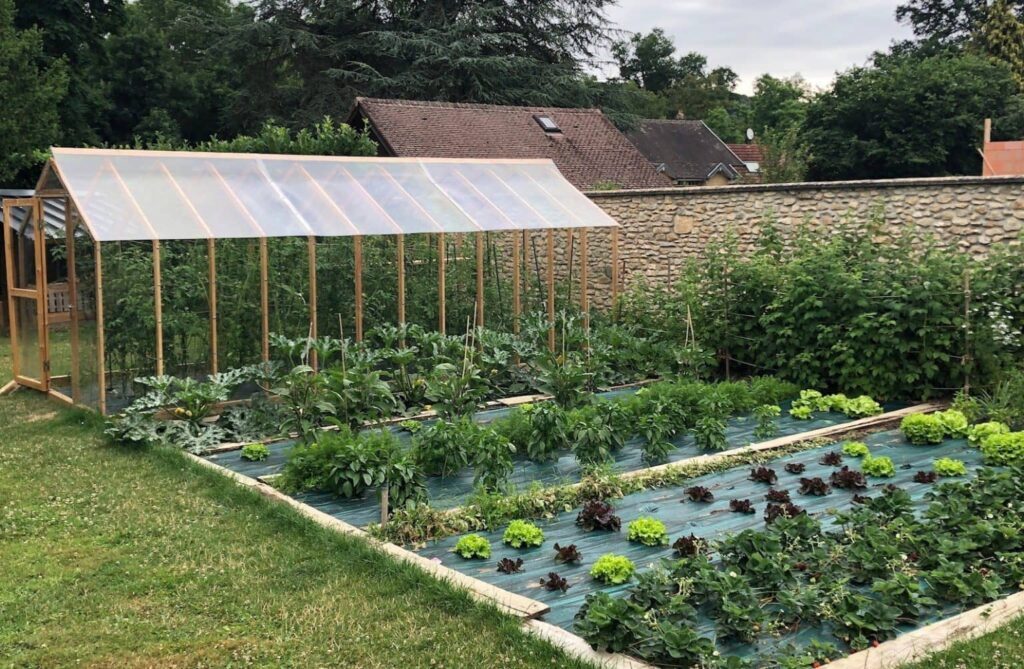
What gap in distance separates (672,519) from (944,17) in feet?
147

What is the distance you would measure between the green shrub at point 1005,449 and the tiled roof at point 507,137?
14.1m

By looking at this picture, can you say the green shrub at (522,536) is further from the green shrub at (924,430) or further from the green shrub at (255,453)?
the green shrub at (924,430)

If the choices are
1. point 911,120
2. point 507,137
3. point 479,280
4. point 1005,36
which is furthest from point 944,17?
point 479,280

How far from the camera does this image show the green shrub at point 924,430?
7836 mm

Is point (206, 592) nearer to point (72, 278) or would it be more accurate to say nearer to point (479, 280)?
point (72, 278)

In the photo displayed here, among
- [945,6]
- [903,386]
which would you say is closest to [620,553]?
[903,386]

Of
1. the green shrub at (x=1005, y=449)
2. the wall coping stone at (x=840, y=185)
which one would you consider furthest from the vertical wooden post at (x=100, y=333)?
the green shrub at (x=1005, y=449)

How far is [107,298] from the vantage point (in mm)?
8961

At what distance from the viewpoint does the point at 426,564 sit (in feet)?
17.1

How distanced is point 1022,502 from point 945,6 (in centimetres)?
4453

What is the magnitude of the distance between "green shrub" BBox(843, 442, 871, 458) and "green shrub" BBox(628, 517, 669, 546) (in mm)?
2478

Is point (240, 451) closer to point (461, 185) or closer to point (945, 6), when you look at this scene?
point (461, 185)

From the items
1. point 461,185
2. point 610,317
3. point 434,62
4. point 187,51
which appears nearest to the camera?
point 461,185

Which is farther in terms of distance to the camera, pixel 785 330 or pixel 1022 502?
pixel 785 330
